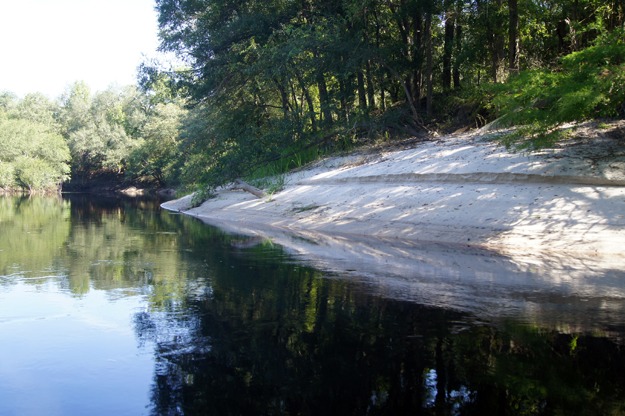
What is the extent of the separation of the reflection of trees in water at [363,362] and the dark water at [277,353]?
0.02 metres

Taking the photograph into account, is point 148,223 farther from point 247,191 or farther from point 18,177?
point 18,177

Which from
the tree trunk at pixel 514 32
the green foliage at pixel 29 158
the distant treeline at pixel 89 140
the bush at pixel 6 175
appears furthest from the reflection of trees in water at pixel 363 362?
the green foliage at pixel 29 158

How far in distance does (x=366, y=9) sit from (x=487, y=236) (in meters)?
15.4

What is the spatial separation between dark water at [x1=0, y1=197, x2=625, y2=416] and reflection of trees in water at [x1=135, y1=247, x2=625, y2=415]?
0.07 feet

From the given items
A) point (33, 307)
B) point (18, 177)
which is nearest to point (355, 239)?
point (33, 307)

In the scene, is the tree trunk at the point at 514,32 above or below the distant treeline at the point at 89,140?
below

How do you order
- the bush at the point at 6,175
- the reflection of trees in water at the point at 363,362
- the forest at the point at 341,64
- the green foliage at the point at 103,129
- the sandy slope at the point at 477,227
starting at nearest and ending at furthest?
the reflection of trees in water at the point at 363,362, the sandy slope at the point at 477,227, the forest at the point at 341,64, the bush at the point at 6,175, the green foliage at the point at 103,129

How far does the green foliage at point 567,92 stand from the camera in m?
14.9

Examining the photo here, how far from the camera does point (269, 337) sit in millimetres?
8102

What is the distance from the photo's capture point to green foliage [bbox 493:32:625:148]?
A: 14930 millimetres

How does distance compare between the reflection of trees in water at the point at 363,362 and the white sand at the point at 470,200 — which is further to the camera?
the white sand at the point at 470,200

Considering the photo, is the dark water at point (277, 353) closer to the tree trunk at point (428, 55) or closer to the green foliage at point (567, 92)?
the green foliage at point (567, 92)

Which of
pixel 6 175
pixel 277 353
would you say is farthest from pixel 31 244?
pixel 6 175

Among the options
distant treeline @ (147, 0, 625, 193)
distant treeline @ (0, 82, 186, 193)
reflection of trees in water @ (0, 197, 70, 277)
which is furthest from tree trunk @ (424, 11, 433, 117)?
distant treeline @ (0, 82, 186, 193)
